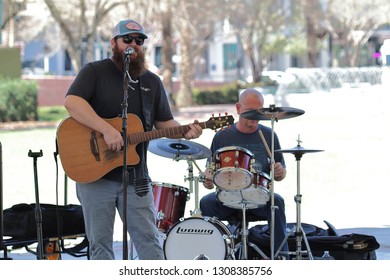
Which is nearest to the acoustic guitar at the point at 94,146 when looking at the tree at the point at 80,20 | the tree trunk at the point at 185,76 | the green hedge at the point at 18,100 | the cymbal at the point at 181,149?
the cymbal at the point at 181,149

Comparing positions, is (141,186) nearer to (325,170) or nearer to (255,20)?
(325,170)

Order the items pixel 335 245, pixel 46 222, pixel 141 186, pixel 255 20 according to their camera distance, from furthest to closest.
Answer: pixel 255 20 → pixel 335 245 → pixel 46 222 → pixel 141 186

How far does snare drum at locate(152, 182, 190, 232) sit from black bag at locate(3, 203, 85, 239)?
72cm

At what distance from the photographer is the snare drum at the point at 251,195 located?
23.4 feet

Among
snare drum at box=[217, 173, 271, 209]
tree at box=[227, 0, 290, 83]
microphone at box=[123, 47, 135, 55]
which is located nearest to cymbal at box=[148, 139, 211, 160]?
snare drum at box=[217, 173, 271, 209]

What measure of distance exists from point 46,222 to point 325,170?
9922mm

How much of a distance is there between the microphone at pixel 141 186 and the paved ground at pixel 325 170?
1.03 metres

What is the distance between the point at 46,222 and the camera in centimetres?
761

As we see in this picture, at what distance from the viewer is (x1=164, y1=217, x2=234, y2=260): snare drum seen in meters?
7.05

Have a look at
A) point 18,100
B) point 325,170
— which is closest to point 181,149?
point 325,170

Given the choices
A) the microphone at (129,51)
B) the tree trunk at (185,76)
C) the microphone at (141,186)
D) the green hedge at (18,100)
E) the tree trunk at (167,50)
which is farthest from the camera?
the tree trunk at (185,76)

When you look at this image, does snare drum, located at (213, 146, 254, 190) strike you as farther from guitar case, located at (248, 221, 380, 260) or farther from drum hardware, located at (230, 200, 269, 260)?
guitar case, located at (248, 221, 380, 260)

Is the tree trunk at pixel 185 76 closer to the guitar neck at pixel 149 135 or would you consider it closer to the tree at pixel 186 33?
the tree at pixel 186 33

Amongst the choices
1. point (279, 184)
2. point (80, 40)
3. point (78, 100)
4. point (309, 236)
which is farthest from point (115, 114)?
point (80, 40)
